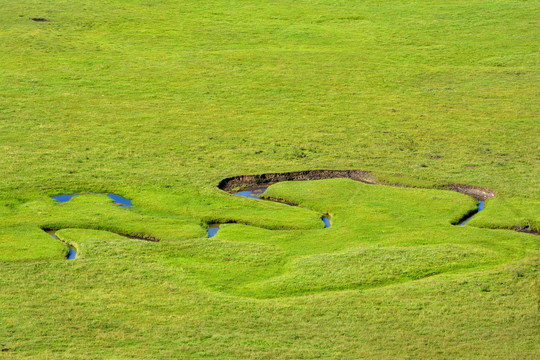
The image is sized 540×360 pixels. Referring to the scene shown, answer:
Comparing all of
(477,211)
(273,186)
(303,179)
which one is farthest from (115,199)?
(477,211)

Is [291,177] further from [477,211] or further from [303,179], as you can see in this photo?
[477,211]

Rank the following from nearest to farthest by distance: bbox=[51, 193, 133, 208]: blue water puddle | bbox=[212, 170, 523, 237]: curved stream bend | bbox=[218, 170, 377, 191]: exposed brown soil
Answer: bbox=[51, 193, 133, 208]: blue water puddle, bbox=[212, 170, 523, 237]: curved stream bend, bbox=[218, 170, 377, 191]: exposed brown soil

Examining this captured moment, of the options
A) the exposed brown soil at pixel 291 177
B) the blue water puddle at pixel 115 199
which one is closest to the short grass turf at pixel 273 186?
the blue water puddle at pixel 115 199

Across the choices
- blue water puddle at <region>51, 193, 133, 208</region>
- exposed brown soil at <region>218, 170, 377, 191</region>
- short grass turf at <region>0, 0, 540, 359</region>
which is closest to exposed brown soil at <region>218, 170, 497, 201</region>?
exposed brown soil at <region>218, 170, 377, 191</region>

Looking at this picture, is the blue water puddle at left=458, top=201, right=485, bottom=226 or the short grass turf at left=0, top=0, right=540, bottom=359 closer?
the short grass turf at left=0, top=0, right=540, bottom=359

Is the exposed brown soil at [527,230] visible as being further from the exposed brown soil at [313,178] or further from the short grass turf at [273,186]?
the exposed brown soil at [313,178]

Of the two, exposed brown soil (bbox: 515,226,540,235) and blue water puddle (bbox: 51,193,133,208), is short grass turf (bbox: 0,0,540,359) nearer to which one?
blue water puddle (bbox: 51,193,133,208)

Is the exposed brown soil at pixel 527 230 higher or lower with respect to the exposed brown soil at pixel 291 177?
higher

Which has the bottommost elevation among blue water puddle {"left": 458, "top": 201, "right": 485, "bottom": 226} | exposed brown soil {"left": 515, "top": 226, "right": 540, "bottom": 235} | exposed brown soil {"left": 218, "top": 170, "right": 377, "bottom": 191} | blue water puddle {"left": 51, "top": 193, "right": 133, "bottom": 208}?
blue water puddle {"left": 51, "top": 193, "right": 133, "bottom": 208}
